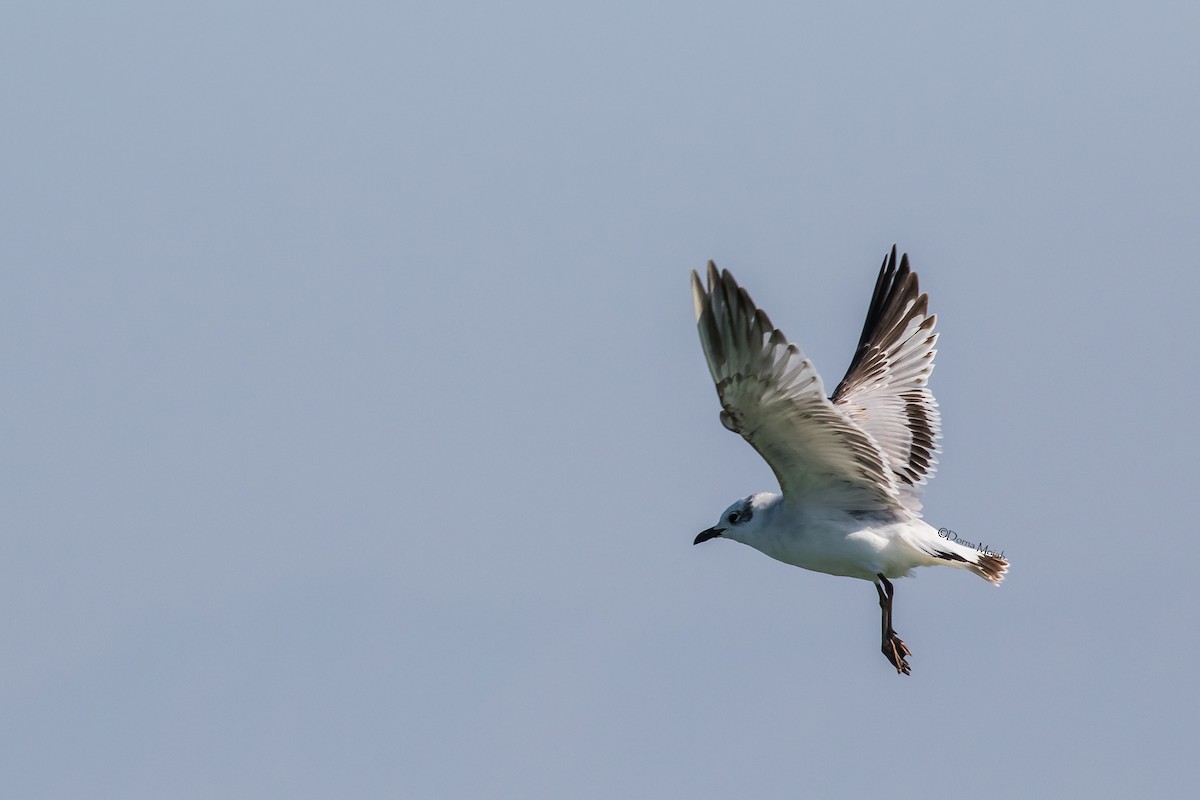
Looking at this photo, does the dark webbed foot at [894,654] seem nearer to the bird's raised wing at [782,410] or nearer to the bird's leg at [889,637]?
the bird's leg at [889,637]

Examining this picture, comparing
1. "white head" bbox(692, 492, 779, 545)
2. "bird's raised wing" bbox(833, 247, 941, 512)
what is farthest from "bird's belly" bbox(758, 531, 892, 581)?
"bird's raised wing" bbox(833, 247, 941, 512)

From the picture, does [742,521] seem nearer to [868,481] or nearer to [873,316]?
[868,481]

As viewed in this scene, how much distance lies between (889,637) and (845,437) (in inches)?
120

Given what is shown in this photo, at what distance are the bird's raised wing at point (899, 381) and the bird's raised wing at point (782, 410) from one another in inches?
59.2

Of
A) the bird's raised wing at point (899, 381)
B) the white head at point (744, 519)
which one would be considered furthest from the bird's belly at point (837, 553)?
the bird's raised wing at point (899, 381)

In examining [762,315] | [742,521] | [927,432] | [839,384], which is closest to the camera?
[762,315]

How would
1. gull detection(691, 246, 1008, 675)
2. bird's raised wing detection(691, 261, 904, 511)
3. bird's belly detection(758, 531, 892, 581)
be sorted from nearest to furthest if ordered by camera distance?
bird's raised wing detection(691, 261, 904, 511) → gull detection(691, 246, 1008, 675) → bird's belly detection(758, 531, 892, 581)

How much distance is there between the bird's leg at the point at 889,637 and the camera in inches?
647

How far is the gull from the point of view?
13.2 meters

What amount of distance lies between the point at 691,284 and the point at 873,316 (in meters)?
7.37

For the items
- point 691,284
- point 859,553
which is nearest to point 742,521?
point 859,553

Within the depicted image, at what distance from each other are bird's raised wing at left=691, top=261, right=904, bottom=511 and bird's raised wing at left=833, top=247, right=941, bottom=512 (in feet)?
4.93

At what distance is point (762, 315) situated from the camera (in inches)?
510

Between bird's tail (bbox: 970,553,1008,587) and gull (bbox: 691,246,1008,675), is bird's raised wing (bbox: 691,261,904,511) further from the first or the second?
bird's tail (bbox: 970,553,1008,587)
